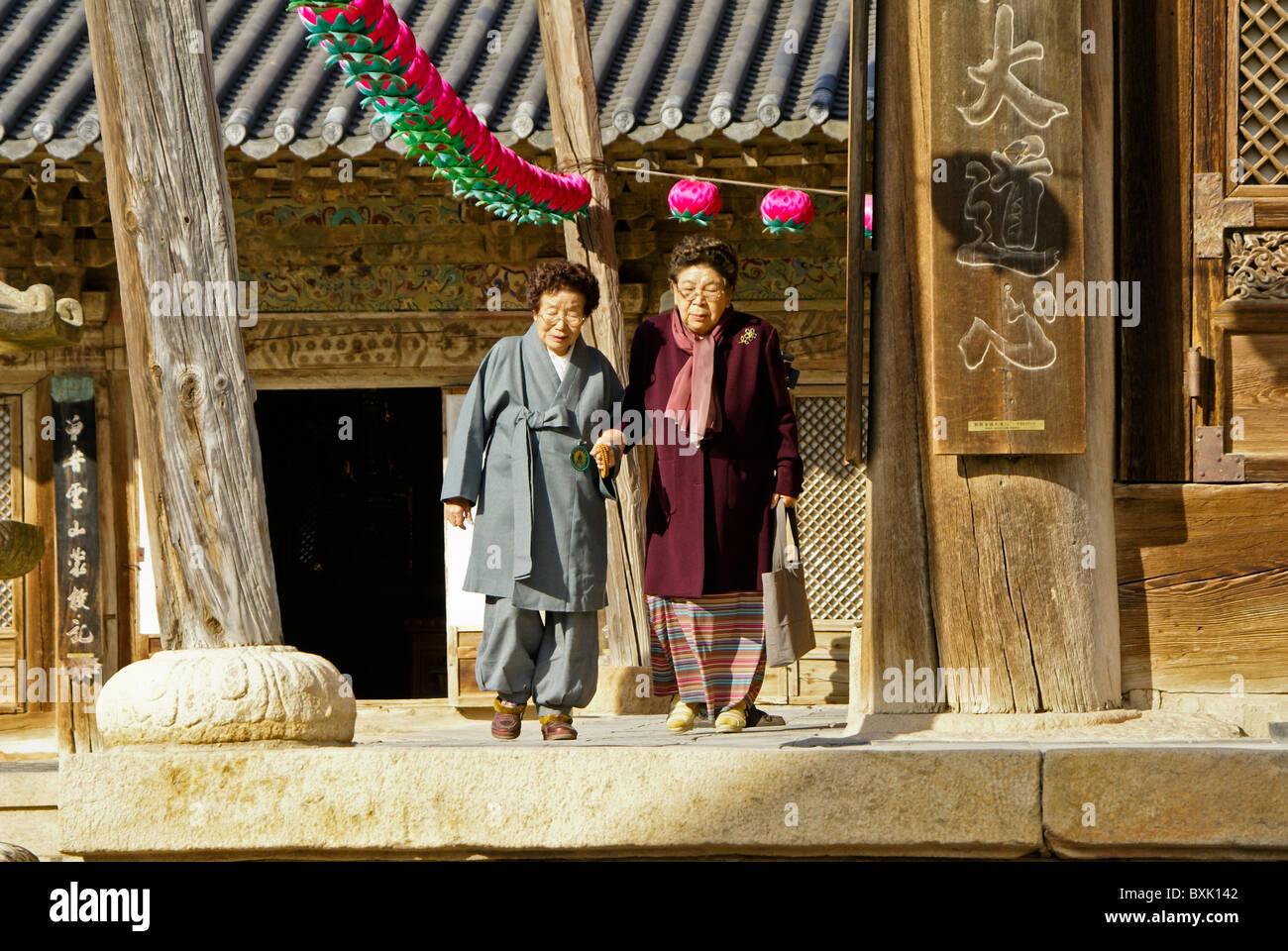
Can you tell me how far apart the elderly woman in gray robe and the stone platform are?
101 cm

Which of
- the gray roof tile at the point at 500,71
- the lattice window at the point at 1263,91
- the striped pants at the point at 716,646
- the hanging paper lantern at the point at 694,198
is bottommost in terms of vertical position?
the striped pants at the point at 716,646

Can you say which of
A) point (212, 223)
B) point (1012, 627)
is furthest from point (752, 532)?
point (212, 223)

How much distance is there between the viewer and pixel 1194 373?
432 cm

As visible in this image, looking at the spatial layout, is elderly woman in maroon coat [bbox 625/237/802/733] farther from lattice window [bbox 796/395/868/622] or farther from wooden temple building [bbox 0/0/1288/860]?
lattice window [bbox 796/395/868/622]

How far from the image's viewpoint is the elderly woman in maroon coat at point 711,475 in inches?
199

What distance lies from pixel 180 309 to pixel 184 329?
0.16 feet

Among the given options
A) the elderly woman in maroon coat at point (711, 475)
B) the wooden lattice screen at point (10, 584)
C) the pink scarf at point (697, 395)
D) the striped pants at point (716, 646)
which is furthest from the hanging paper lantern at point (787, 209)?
the wooden lattice screen at point (10, 584)

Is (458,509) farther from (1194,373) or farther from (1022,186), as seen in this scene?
(1194,373)

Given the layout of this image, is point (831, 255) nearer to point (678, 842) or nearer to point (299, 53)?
point (299, 53)

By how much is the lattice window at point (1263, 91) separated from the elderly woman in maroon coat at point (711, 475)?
1542 mm

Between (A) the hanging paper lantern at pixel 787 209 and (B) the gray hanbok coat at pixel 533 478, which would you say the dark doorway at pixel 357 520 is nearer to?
(A) the hanging paper lantern at pixel 787 209

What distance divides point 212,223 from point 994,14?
6.66ft

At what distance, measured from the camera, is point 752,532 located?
5.14m

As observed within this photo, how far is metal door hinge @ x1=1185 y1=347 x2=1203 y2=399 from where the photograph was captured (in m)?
4.32
